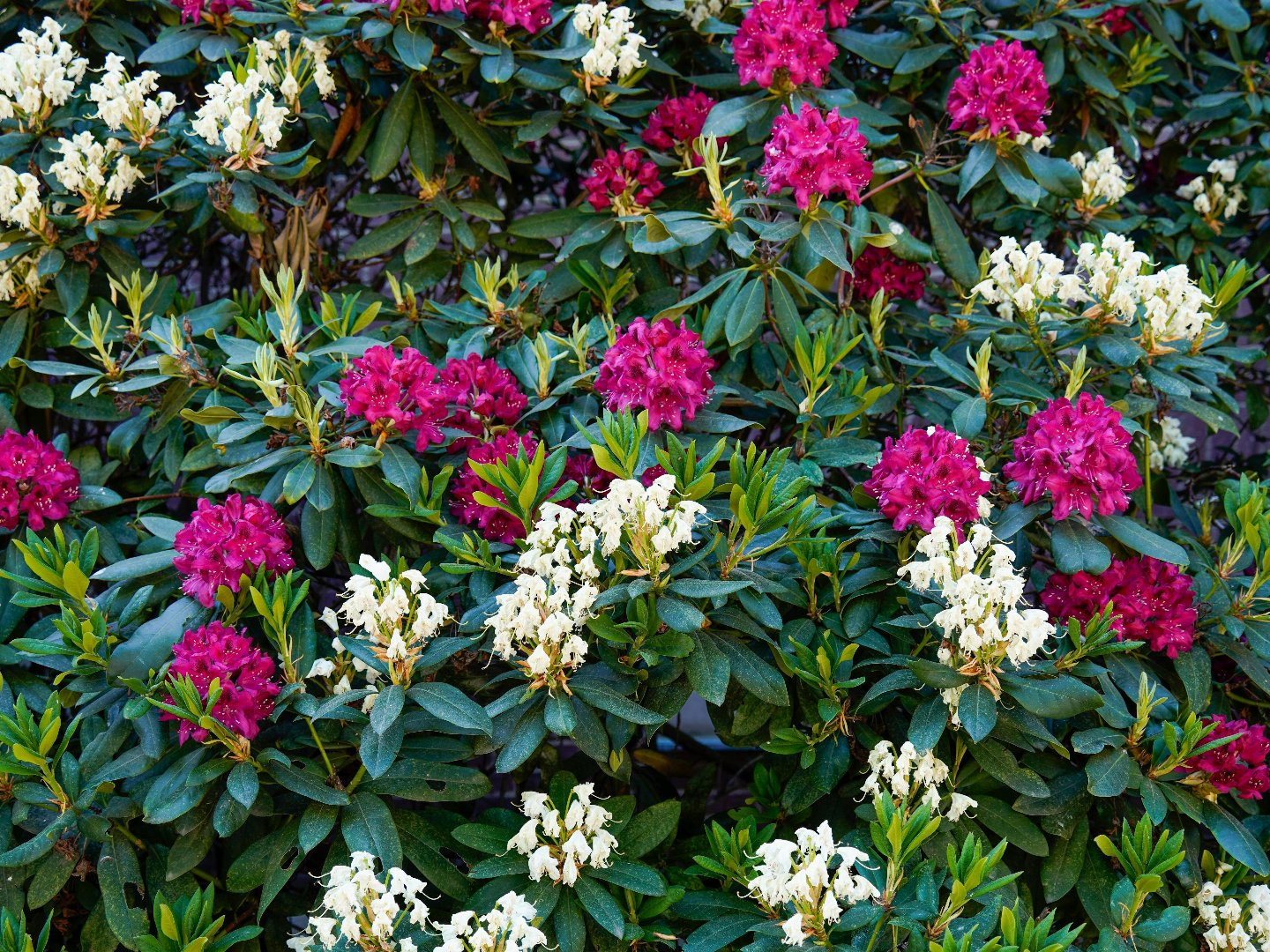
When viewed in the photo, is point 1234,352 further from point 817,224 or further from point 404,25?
point 404,25

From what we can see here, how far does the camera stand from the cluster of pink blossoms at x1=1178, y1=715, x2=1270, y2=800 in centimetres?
188

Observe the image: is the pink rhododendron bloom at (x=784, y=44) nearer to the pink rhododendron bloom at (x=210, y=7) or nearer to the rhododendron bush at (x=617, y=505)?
the rhododendron bush at (x=617, y=505)

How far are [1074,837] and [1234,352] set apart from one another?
0.94 metres

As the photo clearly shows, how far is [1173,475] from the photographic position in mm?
2945

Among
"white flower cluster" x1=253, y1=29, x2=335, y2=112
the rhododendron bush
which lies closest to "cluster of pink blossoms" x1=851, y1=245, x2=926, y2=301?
the rhododendron bush

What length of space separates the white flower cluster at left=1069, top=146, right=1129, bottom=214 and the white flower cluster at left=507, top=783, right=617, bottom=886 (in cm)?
166

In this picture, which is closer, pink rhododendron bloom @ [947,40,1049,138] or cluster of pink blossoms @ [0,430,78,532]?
cluster of pink blossoms @ [0,430,78,532]

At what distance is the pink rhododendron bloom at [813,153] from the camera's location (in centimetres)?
204

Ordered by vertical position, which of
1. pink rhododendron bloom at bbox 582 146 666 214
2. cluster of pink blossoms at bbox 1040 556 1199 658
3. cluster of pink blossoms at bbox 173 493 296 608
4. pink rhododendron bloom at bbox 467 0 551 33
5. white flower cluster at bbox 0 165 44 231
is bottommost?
cluster of pink blossoms at bbox 1040 556 1199 658

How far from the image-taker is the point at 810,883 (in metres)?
1.56

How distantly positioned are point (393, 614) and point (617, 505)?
13.5 inches

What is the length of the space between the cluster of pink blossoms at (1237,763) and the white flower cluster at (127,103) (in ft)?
6.91

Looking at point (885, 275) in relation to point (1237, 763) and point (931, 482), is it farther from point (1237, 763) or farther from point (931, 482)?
point (1237, 763)

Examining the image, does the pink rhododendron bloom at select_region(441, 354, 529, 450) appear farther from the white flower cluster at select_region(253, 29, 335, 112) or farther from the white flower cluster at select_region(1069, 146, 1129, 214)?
the white flower cluster at select_region(1069, 146, 1129, 214)
